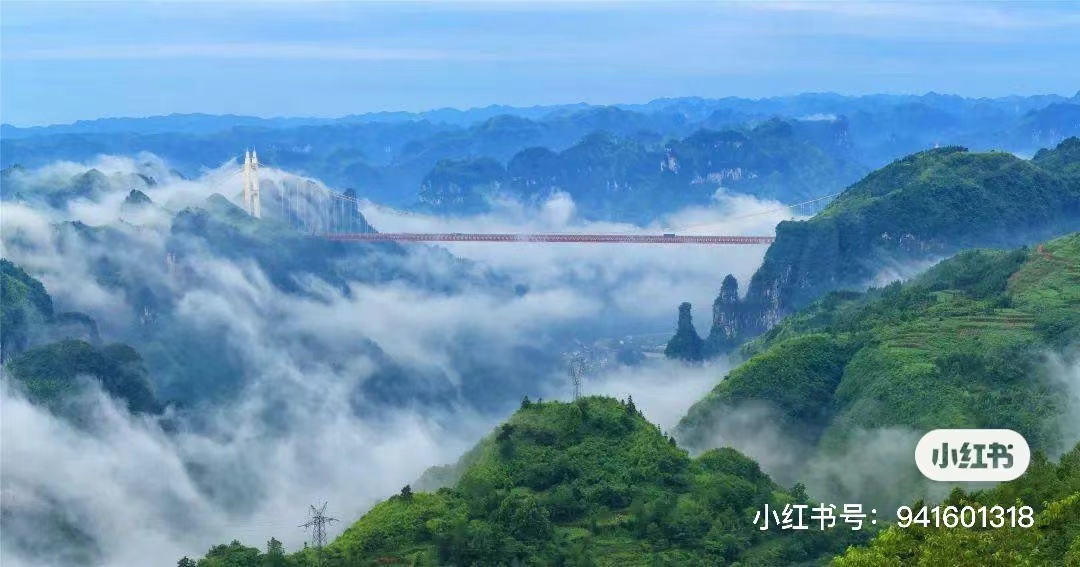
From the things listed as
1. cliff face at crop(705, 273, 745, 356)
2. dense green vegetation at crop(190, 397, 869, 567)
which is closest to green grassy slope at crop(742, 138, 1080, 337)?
cliff face at crop(705, 273, 745, 356)

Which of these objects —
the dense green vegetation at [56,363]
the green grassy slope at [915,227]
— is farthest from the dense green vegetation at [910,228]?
the dense green vegetation at [56,363]

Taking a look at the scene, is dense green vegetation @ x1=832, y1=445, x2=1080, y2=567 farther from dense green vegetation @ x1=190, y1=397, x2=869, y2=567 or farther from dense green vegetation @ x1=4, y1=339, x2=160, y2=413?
dense green vegetation @ x1=4, y1=339, x2=160, y2=413

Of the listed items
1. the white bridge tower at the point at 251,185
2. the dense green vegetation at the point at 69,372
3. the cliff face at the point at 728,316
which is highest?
the white bridge tower at the point at 251,185

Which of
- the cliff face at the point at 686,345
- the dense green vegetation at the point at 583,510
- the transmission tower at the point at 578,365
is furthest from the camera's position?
the transmission tower at the point at 578,365

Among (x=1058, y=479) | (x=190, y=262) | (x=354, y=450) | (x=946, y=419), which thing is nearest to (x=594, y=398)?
(x=946, y=419)

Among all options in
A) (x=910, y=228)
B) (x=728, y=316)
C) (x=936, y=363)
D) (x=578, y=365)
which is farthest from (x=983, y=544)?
(x=578, y=365)

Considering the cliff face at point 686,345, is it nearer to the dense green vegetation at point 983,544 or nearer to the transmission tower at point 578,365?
the transmission tower at point 578,365

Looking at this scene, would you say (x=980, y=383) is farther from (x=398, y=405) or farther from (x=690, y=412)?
(x=398, y=405)
